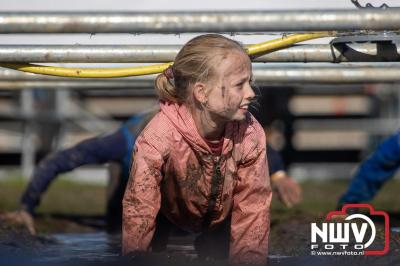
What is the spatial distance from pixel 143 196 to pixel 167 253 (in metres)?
0.58

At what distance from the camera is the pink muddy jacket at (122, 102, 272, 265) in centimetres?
368

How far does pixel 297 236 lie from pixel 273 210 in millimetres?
2611

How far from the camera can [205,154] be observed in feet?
12.6

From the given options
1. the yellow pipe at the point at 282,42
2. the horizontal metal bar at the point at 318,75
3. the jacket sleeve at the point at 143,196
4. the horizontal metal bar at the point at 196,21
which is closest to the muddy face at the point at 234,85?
the horizontal metal bar at the point at 196,21

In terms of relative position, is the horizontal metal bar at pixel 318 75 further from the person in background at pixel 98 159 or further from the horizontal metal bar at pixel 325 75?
the person in background at pixel 98 159

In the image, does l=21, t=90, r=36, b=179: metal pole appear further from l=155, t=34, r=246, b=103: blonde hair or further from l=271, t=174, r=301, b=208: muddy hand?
l=155, t=34, r=246, b=103: blonde hair

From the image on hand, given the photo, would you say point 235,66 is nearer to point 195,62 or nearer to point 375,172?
point 195,62

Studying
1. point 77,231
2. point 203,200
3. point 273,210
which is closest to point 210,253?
point 203,200

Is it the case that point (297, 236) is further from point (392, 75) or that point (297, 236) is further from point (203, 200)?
point (203, 200)

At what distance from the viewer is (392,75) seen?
498 centimetres

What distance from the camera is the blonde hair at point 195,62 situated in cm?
363

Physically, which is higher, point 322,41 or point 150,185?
point 322,41

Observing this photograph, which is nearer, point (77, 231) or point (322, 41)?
point (322, 41)

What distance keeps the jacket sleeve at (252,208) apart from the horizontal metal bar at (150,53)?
1.60ft
